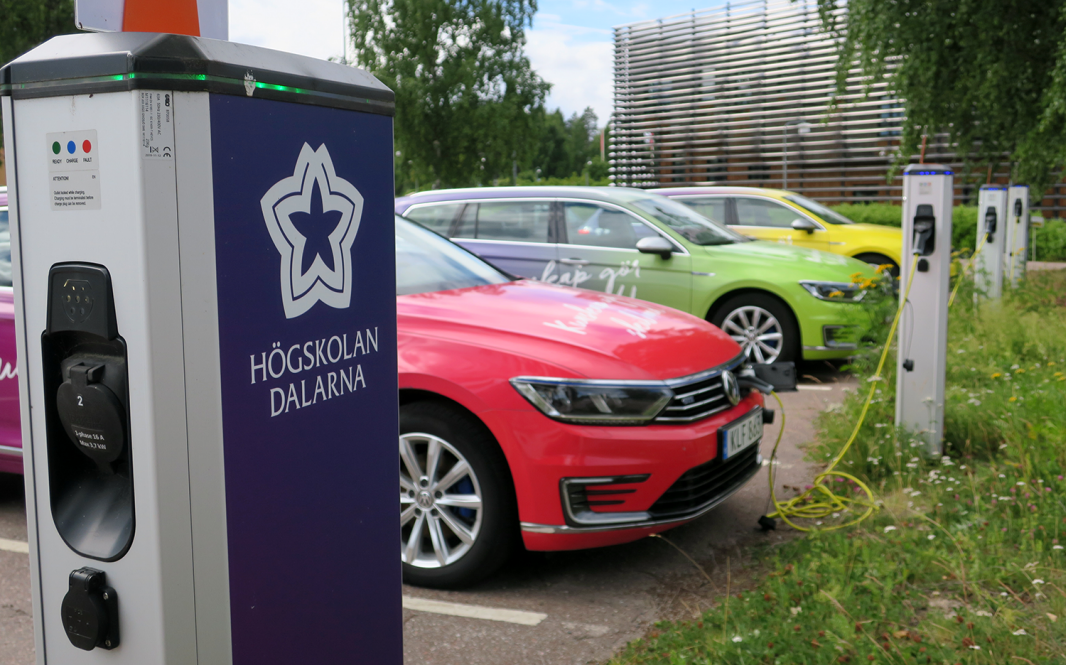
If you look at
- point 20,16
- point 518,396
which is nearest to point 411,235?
point 518,396

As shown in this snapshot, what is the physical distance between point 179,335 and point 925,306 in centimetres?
422

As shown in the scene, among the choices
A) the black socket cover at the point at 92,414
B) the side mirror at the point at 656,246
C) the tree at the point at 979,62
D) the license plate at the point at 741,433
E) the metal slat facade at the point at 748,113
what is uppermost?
the metal slat facade at the point at 748,113

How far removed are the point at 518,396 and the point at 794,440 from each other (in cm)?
287

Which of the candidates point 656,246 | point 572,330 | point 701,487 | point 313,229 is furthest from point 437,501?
point 656,246

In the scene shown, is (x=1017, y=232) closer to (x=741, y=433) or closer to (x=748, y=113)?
(x=741, y=433)

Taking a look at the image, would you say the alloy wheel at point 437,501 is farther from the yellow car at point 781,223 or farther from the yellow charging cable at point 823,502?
the yellow car at point 781,223

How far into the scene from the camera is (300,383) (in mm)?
1853

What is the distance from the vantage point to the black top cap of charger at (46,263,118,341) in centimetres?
157

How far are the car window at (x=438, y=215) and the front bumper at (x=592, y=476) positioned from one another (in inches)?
179

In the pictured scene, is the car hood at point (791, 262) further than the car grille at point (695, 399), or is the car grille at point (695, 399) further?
the car hood at point (791, 262)

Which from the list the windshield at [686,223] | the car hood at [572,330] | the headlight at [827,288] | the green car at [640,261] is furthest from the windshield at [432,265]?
the headlight at [827,288]

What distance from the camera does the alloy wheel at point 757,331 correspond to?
25.1 ft

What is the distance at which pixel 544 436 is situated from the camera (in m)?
3.36

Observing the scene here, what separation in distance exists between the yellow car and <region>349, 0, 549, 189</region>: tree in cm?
2486
